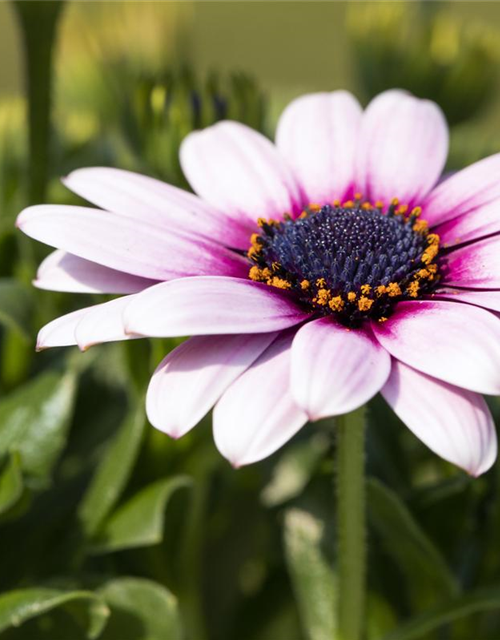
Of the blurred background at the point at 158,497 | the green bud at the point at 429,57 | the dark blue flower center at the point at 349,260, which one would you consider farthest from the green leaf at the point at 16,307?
the green bud at the point at 429,57

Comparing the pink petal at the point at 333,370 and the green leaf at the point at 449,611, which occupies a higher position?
the pink petal at the point at 333,370

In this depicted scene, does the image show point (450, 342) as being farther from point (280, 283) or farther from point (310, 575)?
point (310, 575)

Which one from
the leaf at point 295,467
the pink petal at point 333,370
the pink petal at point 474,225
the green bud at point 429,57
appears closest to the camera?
the pink petal at point 333,370

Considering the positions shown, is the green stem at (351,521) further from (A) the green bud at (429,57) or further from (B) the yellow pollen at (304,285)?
(A) the green bud at (429,57)

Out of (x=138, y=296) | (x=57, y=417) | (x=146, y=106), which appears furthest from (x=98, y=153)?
(x=138, y=296)

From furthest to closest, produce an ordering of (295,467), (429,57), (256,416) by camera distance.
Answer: (429,57)
(295,467)
(256,416)

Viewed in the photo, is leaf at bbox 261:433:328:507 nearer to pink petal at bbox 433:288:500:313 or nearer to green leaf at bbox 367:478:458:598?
green leaf at bbox 367:478:458:598

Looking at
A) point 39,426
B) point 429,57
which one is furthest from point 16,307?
point 429,57

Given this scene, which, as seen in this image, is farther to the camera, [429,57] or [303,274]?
[429,57]
